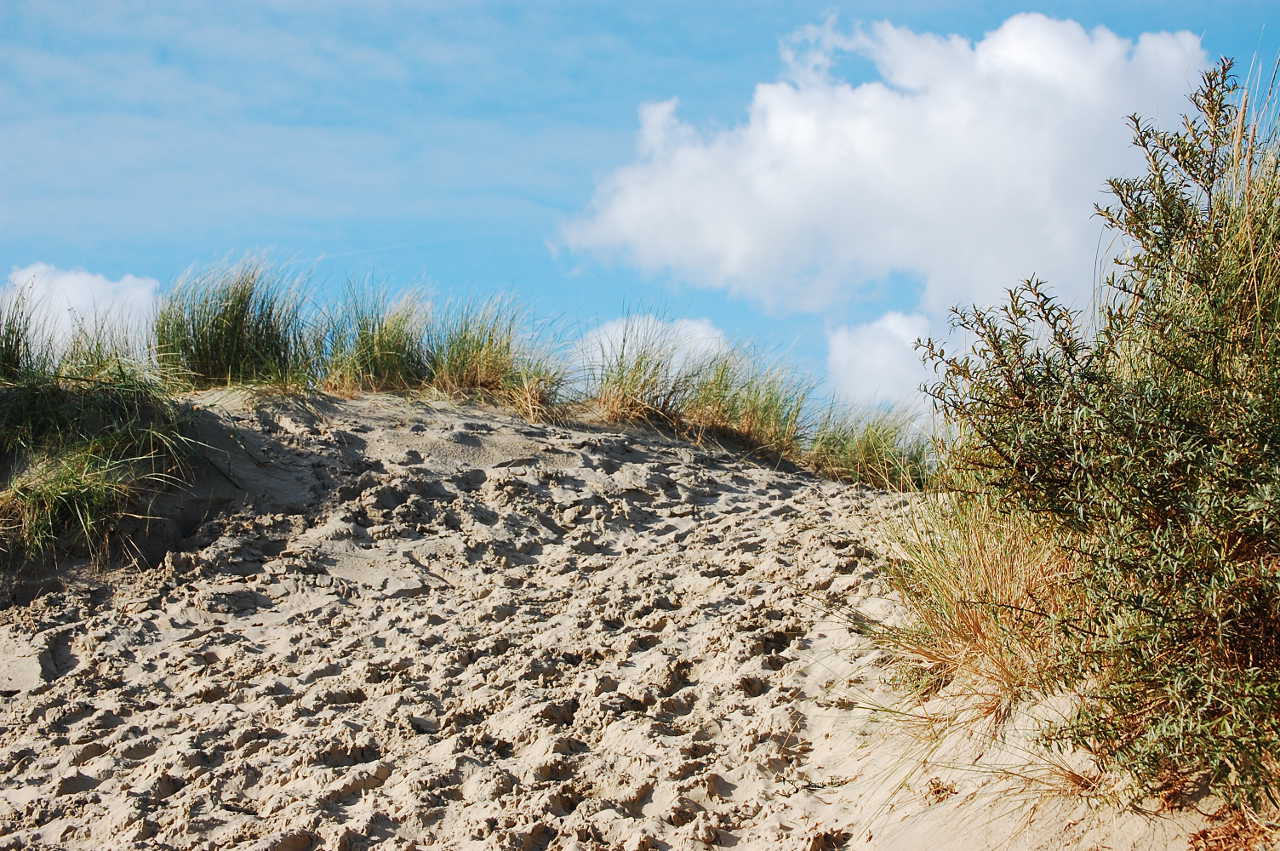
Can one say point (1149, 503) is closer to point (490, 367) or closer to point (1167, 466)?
point (1167, 466)

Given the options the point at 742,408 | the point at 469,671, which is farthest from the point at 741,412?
the point at 469,671

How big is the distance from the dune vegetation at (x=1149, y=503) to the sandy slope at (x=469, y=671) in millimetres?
303

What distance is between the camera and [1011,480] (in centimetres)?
319

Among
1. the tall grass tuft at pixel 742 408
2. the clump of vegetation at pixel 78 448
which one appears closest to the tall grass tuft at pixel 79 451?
the clump of vegetation at pixel 78 448

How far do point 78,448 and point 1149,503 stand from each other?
5575 mm

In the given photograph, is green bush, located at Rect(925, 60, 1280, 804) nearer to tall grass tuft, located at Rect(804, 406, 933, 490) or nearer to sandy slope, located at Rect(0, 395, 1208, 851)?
sandy slope, located at Rect(0, 395, 1208, 851)

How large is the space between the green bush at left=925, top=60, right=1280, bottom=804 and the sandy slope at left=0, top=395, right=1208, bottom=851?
0.34 m

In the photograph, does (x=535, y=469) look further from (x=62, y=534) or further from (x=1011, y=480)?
(x=1011, y=480)

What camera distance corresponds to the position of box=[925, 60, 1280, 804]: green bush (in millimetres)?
2750

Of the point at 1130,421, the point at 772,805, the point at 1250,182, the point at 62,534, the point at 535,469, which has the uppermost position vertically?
the point at 1250,182

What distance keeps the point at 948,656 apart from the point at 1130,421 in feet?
4.15

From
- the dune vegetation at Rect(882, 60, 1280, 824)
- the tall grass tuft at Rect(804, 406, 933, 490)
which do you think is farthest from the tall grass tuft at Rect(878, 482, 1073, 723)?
the tall grass tuft at Rect(804, 406, 933, 490)

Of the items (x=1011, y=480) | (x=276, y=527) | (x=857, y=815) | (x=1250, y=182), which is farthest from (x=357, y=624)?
(x=1250, y=182)

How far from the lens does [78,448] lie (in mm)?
6078
